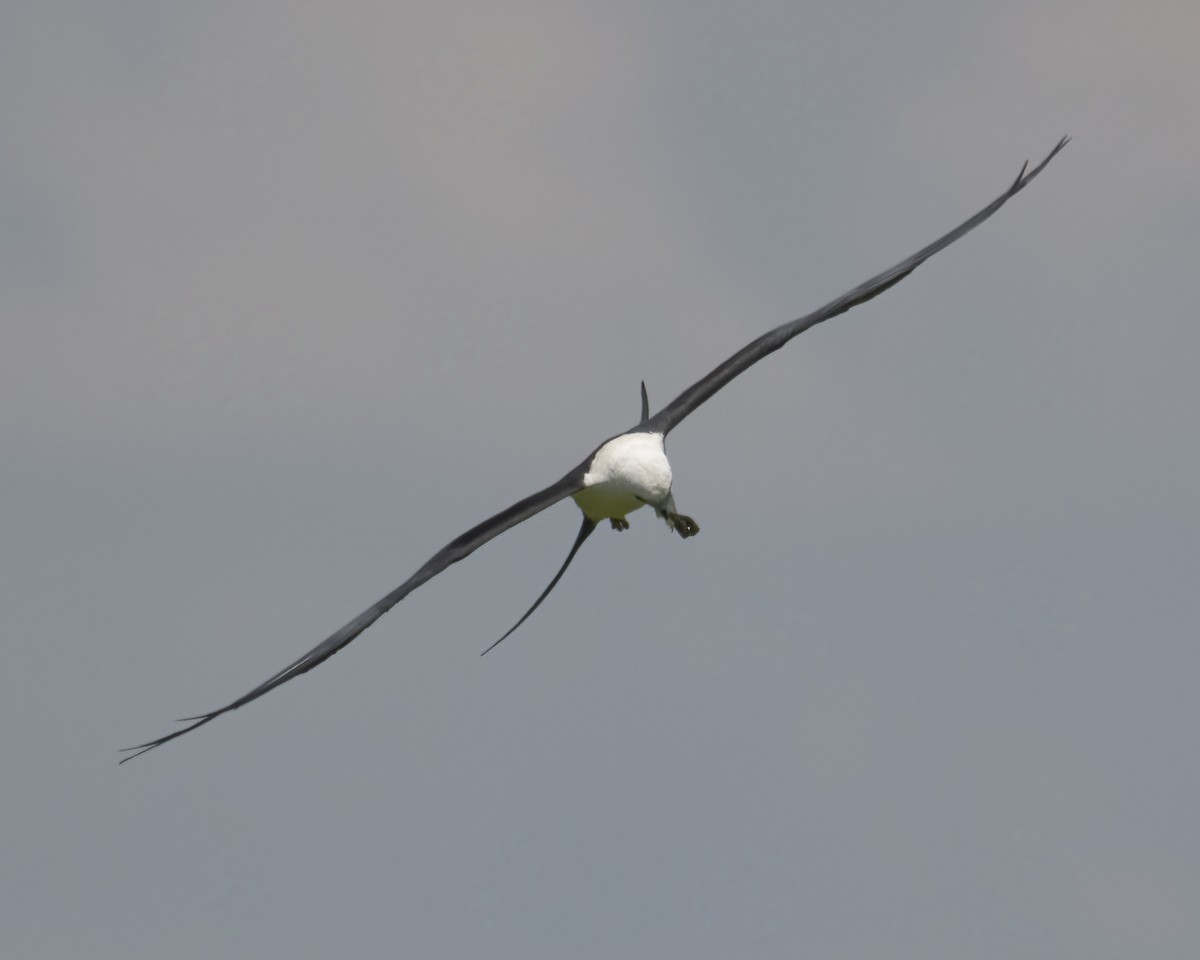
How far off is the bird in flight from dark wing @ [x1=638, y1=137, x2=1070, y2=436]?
0.04 ft

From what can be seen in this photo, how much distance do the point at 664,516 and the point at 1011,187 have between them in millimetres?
5831

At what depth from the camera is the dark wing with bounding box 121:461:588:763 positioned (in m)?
21.5

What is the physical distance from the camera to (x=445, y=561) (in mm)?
23594

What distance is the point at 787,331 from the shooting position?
1082 inches

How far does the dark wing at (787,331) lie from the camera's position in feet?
89.4

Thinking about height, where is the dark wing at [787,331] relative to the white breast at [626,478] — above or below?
above

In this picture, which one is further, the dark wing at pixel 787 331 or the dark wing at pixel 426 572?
the dark wing at pixel 787 331

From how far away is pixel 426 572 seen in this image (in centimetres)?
2339

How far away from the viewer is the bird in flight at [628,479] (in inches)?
891

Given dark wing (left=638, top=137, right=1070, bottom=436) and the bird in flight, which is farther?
dark wing (left=638, top=137, right=1070, bottom=436)

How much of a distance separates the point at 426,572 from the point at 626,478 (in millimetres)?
3082

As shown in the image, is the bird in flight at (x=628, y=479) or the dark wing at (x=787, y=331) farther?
the dark wing at (x=787, y=331)

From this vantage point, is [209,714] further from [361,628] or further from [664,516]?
[664,516]

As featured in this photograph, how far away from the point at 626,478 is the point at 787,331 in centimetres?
313
